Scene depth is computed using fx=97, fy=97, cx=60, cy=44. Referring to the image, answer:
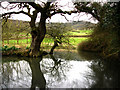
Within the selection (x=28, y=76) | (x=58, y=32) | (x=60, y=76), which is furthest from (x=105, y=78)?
(x=58, y=32)

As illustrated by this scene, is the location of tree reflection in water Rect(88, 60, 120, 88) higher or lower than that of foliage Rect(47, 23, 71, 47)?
lower

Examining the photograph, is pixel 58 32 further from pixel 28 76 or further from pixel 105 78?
pixel 105 78

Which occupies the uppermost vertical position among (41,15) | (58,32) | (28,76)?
(41,15)

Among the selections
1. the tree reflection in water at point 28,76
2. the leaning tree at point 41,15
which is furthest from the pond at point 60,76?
the leaning tree at point 41,15

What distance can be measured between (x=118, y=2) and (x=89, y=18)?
6815mm

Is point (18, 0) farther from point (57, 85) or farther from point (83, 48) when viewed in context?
point (83, 48)

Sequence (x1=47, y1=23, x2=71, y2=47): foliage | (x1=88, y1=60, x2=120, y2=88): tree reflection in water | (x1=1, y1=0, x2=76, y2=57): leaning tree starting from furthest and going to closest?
(x1=47, y1=23, x2=71, y2=47): foliage → (x1=1, y1=0, x2=76, y2=57): leaning tree → (x1=88, y1=60, x2=120, y2=88): tree reflection in water

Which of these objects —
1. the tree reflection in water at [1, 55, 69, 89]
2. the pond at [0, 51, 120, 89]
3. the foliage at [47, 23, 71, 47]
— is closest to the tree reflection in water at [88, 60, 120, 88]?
the pond at [0, 51, 120, 89]

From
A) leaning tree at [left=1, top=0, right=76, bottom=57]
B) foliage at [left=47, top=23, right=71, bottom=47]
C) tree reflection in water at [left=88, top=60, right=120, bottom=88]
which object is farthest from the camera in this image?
foliage at [left=47, top=23, right=71, bottom=47]

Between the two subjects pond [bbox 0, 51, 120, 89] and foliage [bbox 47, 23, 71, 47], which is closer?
pond [bbox 0, 51, 120, 89]

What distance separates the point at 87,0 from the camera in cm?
1088

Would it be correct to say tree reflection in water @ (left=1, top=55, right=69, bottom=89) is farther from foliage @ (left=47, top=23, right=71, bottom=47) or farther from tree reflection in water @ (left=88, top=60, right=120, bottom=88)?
foliage @ (left=47, top=23, right=71, bottom=47)

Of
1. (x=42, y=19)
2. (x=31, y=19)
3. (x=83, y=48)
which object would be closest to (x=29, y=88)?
(x=42, y=19)

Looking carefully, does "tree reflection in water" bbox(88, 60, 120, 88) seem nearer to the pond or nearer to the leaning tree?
the pond
